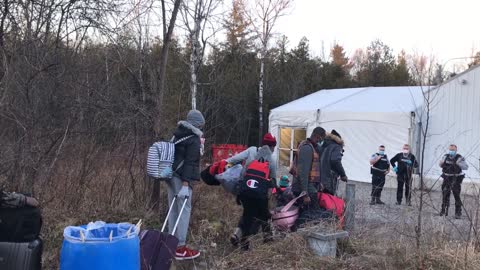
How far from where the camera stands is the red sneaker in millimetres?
5305

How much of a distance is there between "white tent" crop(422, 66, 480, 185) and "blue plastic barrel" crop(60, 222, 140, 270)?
13.0 m

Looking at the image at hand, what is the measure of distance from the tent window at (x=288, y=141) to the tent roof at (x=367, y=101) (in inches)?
40.2

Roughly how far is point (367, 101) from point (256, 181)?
44.5 ft

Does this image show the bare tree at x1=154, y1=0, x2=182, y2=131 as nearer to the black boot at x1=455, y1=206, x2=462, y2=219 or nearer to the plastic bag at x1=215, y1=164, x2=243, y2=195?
the plastic bag at x1=215, y1=164, x2=243, y2=195

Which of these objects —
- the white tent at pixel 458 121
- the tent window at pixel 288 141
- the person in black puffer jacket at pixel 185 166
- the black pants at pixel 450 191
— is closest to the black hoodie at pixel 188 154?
the person in black puffer jacket at pixel 185 166

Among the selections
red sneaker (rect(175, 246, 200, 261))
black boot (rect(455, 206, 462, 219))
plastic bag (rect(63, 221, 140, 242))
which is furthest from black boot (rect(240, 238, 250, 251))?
black boot (rect(455, 206, 462, 219))

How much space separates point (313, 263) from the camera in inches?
210

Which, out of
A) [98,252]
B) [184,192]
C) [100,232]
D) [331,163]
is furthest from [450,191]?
[98,252]

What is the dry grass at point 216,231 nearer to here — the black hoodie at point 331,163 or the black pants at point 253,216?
the black pants at point 253,216

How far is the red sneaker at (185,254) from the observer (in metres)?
5.30

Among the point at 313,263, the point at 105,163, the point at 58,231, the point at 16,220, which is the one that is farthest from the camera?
the point at 105,163

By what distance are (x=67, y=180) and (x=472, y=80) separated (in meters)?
13.0

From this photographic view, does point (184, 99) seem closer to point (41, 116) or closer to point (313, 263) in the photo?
point (41, 116)

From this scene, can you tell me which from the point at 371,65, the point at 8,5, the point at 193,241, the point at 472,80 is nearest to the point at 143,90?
the point at 193,241
